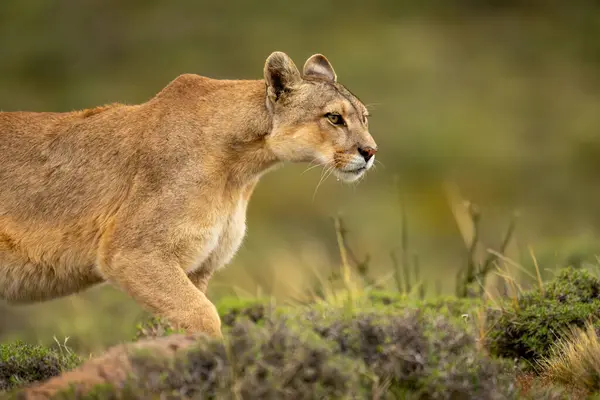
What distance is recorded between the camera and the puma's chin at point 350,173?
32.3ft

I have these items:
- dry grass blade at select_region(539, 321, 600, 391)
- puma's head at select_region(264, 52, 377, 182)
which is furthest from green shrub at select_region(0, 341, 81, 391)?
dry grass blade at select_region(539, 321, 600, 391)

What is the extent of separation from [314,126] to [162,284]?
201cm

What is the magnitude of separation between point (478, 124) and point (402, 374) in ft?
105

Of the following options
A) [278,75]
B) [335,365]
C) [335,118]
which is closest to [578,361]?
[335,365]

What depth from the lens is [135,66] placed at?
46219 millimetres

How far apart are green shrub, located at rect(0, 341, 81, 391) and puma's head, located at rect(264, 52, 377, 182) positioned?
2.70m

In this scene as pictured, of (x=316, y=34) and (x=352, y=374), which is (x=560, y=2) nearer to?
(x=316, y=34)

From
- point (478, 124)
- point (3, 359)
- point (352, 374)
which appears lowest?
point (478, 124)

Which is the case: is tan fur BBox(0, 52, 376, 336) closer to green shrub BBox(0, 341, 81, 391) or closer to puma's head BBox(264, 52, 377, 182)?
puma's head BBox(264, 52, 377, 182)

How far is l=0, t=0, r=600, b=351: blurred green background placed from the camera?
27156mm

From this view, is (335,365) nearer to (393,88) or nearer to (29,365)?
(29,365)

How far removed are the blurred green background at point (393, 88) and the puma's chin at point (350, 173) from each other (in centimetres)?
543

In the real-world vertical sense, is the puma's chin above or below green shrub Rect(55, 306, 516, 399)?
above

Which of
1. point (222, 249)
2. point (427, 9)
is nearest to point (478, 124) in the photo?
point (427, 9)
